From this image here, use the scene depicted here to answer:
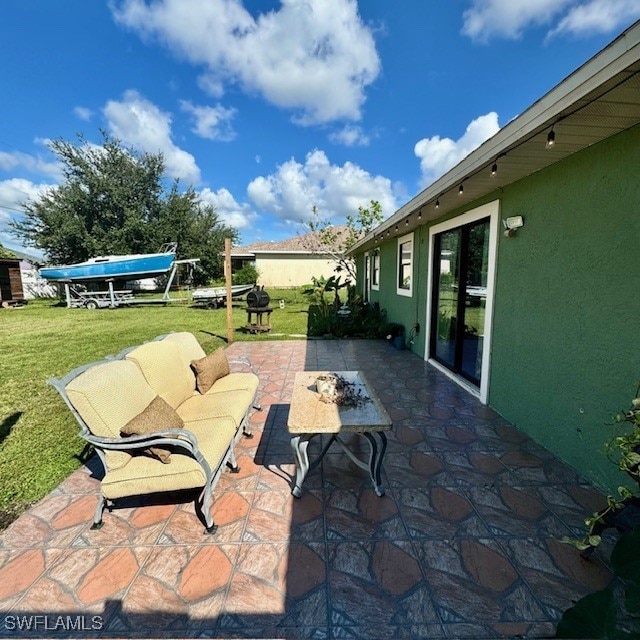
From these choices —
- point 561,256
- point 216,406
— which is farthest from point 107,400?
point 561,256

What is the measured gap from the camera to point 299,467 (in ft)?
8.93

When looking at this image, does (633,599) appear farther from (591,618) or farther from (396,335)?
(396,335)

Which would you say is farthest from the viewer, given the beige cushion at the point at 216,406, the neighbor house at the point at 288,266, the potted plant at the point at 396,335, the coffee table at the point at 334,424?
the neighbor house at the point at 288,266

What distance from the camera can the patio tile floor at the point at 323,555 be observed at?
1.74 m

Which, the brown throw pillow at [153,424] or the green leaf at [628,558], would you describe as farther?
the brown throw pillow at [153,424]

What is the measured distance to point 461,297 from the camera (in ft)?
18.1

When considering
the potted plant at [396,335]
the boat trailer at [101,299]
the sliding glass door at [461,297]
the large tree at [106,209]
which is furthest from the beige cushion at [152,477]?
the large tree at [106,209]

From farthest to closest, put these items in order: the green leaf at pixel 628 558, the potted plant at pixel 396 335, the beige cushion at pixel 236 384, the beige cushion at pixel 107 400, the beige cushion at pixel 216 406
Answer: the potted plant at pixel 396 335 → the beige cushion at pixel 236 384 → the beige cushion at pixel 216 406 → the beige cushion at pixel 107 400 → the green leaf at pixel 628 558

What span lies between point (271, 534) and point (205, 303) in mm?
16661

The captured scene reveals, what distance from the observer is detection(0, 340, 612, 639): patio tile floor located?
1.74 m

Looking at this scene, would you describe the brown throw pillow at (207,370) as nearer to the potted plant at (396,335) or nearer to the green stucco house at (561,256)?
the green stucco house at (561,256)

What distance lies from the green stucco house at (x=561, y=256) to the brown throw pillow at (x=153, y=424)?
338cm

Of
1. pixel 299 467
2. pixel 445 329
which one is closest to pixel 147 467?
pixel 299 467

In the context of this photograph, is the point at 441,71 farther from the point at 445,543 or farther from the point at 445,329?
the point at 445,543
